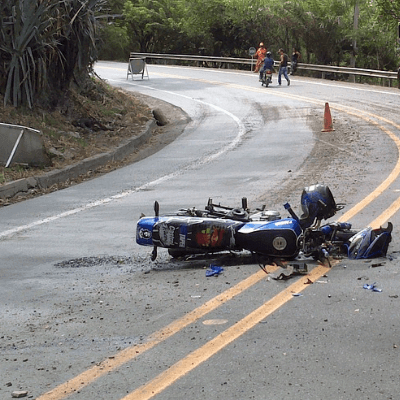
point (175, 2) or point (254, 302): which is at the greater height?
point (175, 2)

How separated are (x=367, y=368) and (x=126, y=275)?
3.11m

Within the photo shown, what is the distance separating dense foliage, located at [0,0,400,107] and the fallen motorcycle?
1170 centimetres

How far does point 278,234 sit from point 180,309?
55.4 inches

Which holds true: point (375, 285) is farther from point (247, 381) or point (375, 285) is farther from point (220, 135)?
point (220, 135)

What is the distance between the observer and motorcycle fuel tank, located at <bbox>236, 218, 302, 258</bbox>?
732 centimetres

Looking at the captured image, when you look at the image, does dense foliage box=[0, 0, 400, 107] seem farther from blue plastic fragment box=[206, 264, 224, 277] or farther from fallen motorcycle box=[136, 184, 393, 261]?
blue plastic fragment box=[206, 264, 224, 277]

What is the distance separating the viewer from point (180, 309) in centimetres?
635

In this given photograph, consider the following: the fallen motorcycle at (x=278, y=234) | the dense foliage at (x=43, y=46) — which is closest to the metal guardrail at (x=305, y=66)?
the dense foliage at (x=43, y=46)

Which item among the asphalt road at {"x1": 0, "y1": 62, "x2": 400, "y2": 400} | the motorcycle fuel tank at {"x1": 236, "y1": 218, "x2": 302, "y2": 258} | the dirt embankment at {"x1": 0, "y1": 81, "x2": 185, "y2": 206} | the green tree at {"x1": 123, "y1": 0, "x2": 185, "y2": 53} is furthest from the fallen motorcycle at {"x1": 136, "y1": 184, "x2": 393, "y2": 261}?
the green tree at {"x1": 123, "y1": 0, "x2": 185, "y2": 53}

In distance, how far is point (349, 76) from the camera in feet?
126

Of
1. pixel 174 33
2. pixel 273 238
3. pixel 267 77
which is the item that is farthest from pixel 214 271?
pixel 174 33

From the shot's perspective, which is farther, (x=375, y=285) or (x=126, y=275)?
(x=126, y=275)

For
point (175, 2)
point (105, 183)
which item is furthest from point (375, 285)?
point (175, 2)

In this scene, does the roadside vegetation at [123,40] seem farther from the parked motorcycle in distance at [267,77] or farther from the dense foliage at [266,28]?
the parked motorcycle in distance at [267,77]
